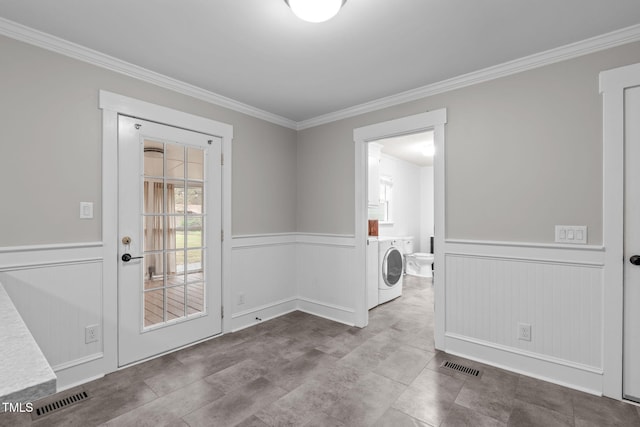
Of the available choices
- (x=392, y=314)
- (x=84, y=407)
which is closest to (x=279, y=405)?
(x=84, y=407)

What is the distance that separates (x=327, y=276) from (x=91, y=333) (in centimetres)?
237

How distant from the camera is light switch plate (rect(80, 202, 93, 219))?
238 centimetres

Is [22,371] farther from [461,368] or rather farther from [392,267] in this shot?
[392,267]

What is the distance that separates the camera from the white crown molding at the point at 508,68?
2.17 metres

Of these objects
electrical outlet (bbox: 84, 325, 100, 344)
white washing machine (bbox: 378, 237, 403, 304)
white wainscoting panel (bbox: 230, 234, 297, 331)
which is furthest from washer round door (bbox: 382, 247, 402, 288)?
electrical outlet (bbox: 84, 325, 100, 344)

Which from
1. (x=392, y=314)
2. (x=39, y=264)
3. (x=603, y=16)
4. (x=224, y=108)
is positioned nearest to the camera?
(x=603, y=16)

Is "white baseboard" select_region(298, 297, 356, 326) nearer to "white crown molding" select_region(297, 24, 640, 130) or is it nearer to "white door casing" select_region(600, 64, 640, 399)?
"white door casing" select_region(600, 64, 640, 399)

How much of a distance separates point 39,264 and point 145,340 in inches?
39.7

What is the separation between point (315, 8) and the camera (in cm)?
171

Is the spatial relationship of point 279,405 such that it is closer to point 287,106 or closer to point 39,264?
point 39,264

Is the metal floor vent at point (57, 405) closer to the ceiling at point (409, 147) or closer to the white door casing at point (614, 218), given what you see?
the white door casing at point (614, 218)

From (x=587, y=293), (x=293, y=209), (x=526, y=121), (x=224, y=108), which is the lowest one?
(x=587, y=293)

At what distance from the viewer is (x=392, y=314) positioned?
3975mm

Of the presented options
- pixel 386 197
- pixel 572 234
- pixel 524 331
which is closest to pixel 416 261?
pixel 386 197
